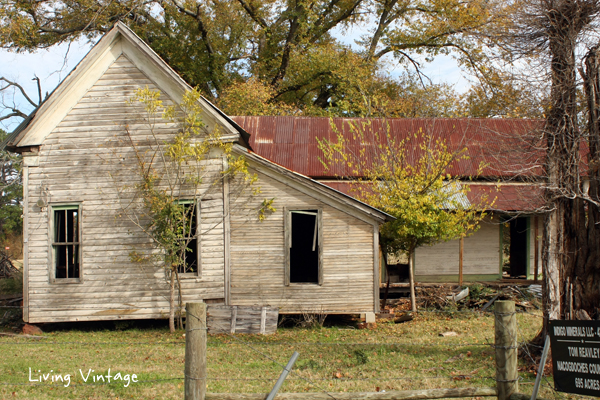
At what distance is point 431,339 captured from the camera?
11273 mm

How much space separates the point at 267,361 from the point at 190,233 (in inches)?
168

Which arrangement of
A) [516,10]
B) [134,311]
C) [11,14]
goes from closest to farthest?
[516,10] → [134,311] → [11,14]

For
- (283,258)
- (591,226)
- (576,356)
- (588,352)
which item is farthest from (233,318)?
(588,352)

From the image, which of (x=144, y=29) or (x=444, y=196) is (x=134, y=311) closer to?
(x=444, y=196)

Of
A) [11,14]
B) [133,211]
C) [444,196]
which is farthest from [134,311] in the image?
[11,14]

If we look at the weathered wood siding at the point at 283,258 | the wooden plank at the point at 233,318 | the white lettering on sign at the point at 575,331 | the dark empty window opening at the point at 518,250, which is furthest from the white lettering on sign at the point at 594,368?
the dark empty window opening at the point at 518,250

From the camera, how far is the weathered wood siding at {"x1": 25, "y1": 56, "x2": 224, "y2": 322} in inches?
497

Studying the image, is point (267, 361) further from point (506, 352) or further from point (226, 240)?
point (506, 352)

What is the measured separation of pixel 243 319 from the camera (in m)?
12.2

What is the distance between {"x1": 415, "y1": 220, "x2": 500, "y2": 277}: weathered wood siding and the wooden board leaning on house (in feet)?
22.4

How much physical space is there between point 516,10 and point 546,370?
19.7ft

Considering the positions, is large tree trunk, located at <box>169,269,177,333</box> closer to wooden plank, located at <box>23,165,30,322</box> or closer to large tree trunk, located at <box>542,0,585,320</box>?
wooden plank, located at <box>23,165,30,322</box>

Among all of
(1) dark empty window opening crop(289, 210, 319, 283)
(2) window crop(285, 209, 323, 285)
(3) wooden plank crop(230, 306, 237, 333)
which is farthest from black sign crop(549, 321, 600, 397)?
(1) dark empty window opening crop(289, 210, 319, 283)

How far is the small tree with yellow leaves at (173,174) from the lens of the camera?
1222 centimetres
